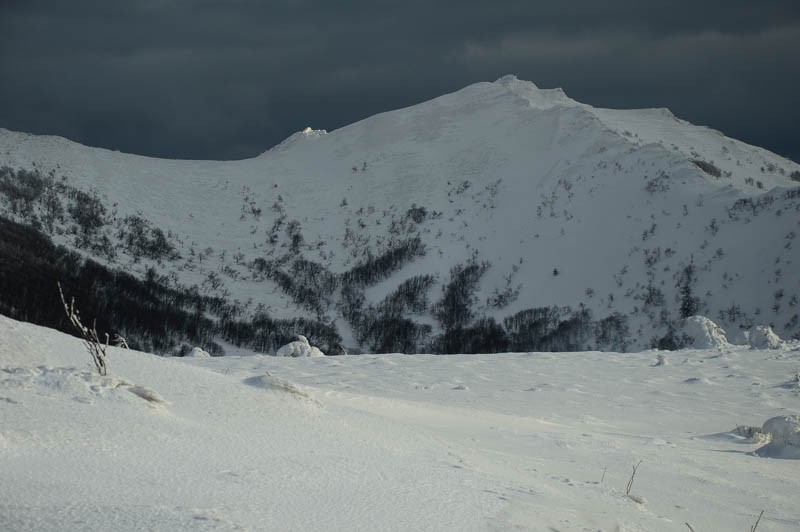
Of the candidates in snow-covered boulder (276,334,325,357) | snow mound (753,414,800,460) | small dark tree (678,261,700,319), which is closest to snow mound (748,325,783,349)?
snow mound (753,414,800,460)

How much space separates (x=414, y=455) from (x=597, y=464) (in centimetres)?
320

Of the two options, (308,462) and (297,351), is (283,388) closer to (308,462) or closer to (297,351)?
(308,462)

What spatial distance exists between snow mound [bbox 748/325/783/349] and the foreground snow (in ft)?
51.4

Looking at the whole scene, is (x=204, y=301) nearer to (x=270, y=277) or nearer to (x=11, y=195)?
(x=270, y=277)

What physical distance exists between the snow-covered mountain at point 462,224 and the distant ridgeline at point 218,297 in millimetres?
299

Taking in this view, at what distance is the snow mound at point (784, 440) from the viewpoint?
11.6 metres

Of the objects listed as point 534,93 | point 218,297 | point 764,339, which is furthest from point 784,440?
point 534,93

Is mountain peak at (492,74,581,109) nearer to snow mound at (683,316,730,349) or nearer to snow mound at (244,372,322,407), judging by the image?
snow mound at (683,316,730,349)

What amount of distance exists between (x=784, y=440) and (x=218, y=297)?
7383cm

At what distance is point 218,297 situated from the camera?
80.2m

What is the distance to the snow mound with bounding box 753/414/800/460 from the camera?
1159 centimetres

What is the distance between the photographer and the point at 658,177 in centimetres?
7656

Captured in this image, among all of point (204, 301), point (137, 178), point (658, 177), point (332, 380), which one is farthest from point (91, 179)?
point (332, 380)

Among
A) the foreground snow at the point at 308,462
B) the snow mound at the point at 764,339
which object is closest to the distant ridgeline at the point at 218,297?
the snow mound at the point at 764,339
